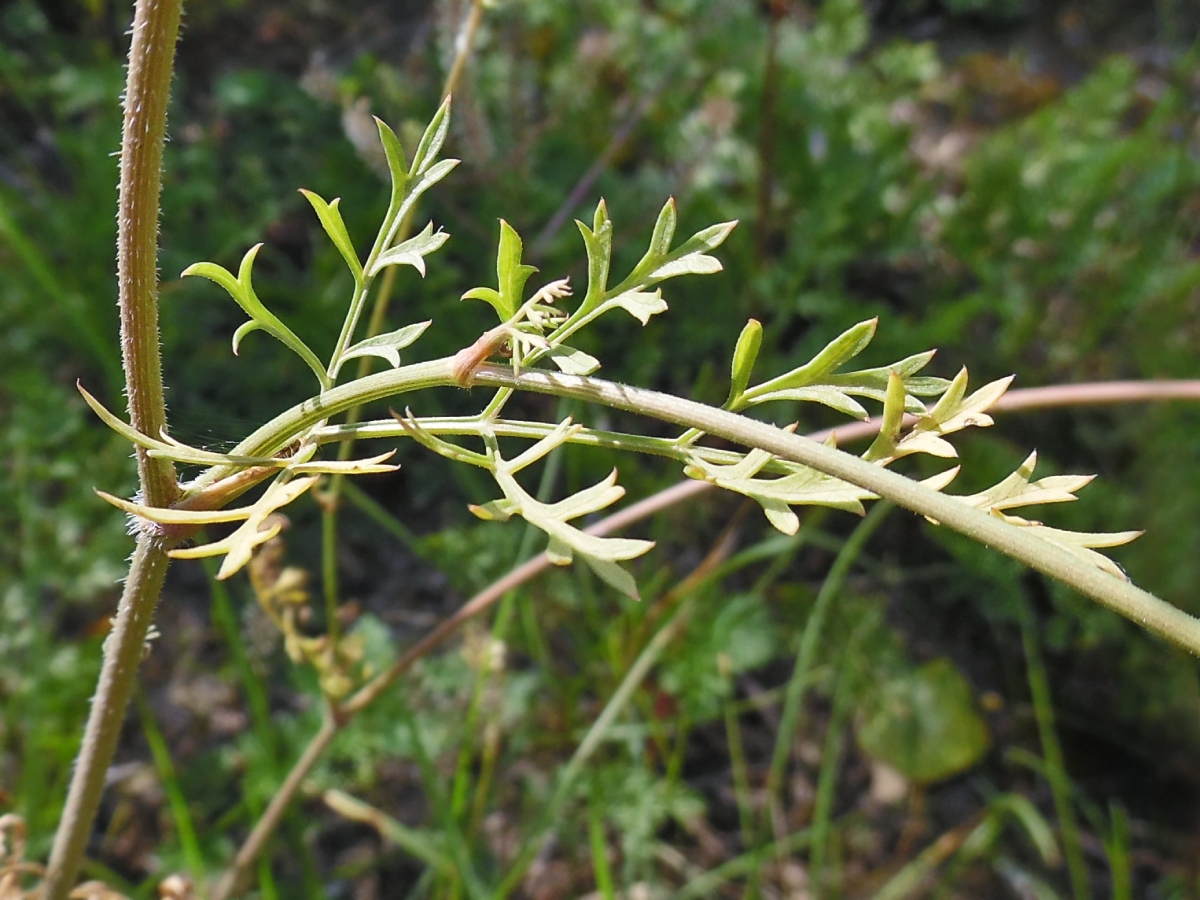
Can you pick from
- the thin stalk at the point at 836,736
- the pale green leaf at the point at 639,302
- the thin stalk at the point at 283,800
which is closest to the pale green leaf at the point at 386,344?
the pale green leaf at the point at 639,302

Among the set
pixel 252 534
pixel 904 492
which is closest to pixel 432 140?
pixel 252 534

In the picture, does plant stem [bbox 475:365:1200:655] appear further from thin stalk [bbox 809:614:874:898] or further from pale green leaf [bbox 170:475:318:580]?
Answer: thin stalk [bbox 809:614:874:898]

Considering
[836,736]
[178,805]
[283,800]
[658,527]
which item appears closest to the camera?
[283,800]

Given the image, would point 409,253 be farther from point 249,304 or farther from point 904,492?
point 904,492

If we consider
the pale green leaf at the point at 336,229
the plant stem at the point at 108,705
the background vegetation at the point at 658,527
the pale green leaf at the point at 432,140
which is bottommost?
the background vegetation at the point at 658,527

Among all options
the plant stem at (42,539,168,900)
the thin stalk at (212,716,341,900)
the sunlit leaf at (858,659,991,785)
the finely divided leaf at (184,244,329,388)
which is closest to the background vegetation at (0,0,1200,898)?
the sunlit leaf at (858,659,991,785)

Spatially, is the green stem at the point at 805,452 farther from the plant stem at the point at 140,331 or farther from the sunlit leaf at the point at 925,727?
the sunlit leaf at the point at 925,727
